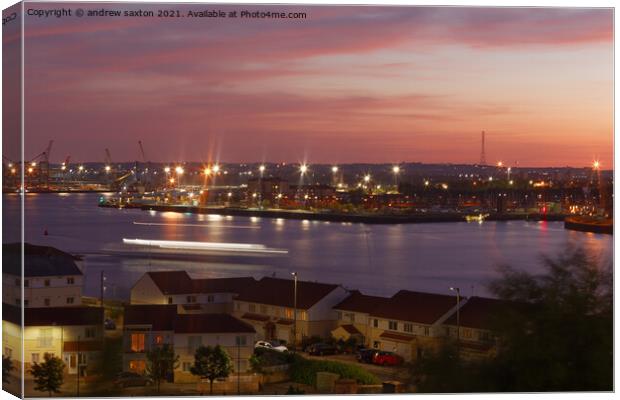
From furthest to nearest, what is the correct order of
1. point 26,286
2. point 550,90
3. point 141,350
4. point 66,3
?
point 550,90 < point 141,350 < point 26,286 < point 66,3

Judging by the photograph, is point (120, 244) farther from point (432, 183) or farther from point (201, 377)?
point (201, 377)

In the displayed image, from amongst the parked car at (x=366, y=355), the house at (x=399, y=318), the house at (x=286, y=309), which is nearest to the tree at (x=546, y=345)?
the house at (x=399, y=318)

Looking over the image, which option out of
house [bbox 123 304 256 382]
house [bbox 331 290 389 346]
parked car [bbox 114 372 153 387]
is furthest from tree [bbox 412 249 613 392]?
house [bbox 331 290 389 346]

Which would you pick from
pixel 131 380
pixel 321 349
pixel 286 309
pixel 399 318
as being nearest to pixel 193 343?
pixel 131 380

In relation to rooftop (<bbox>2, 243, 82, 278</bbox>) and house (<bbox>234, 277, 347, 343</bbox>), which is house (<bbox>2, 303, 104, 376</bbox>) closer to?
rooftop (<bbox>2, 243, 82, 278</bbox>)

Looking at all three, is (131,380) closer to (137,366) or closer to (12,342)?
(137,366)

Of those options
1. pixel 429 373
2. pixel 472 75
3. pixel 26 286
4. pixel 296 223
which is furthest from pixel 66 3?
pixel 296 223

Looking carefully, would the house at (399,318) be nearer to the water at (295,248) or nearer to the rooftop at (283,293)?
the rooftop at (283,293)
